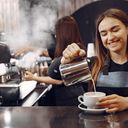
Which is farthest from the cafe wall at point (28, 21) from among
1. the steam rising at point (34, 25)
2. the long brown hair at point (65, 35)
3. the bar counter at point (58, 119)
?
the bar counter at point (58, 119)

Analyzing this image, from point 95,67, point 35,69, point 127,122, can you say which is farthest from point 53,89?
point 127,122

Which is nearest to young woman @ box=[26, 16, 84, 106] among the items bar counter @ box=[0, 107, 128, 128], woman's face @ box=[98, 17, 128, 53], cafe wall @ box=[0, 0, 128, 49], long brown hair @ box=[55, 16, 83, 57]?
long brown hair @ box=[55, 16, 83, 57]

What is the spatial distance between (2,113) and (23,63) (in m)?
1.34

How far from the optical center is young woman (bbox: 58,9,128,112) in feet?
4.87

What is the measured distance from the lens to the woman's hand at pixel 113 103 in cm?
117

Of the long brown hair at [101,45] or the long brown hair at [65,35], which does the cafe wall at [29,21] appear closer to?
the long brown hair at [65,35]

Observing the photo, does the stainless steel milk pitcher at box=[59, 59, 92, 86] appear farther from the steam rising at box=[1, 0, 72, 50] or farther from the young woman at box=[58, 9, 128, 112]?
the steam rising at box=[1, 0, 72, 50]

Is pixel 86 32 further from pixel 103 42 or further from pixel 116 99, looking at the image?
pixel 116 99

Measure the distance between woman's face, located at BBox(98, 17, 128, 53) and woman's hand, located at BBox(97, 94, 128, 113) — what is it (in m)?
0.37

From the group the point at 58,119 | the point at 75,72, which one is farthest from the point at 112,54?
the point at 58,119

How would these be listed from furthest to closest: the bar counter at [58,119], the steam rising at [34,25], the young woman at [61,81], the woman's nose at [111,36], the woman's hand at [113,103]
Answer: the steam rising at [34,25], the young woman at [61,81], the woman's nose at [111,36], the woman's hand at [113,103], the bar counter at [58,119]

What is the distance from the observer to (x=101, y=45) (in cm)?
163

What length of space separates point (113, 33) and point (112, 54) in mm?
188

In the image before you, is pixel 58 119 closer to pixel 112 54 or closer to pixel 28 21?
pixel 112 54
